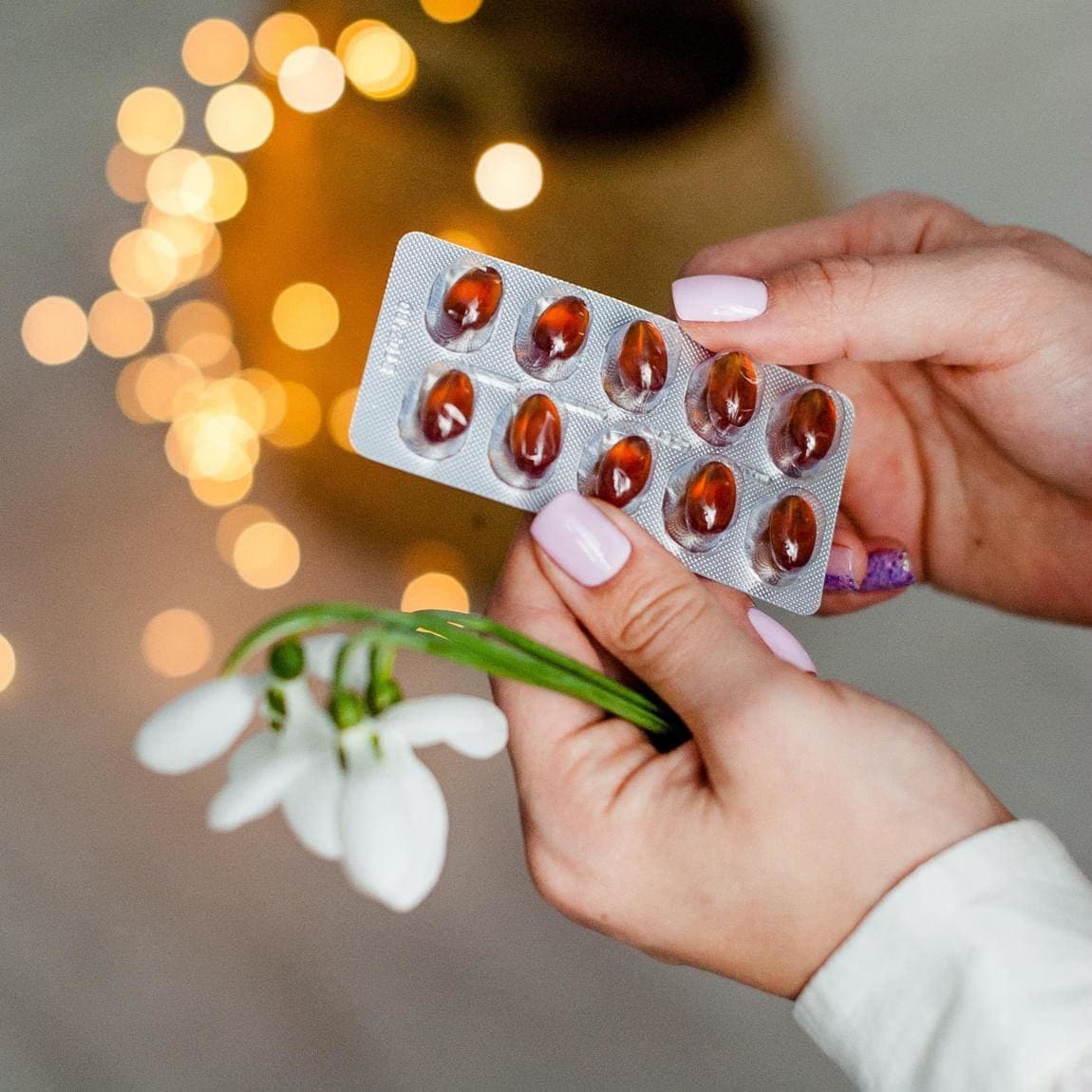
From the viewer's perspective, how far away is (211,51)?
1.23 meters

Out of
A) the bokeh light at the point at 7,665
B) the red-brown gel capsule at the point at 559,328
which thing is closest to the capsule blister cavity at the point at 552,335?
the red-brown gel capsule at the point at 559,328

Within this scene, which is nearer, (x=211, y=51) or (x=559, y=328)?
(x=559, y=328)

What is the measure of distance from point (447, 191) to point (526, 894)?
0.73 m

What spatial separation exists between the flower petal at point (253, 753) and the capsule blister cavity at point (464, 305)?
32 centimetres

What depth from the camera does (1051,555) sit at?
0.89 m

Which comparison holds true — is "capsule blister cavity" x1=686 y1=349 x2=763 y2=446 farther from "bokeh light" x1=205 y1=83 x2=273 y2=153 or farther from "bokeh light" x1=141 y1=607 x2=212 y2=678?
"bokeh light" x1=205 y1=83 x2=273 y2=153

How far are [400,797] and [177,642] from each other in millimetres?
813

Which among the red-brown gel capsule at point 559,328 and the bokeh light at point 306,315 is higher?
the bokeh light at point 306,315

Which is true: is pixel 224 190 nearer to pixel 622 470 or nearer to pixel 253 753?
pixel 622 470

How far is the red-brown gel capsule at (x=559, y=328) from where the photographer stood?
0.66m

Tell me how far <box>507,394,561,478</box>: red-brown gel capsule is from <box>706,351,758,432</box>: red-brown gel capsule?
105mm

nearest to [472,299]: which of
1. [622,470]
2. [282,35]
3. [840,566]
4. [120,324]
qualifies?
[622,470]

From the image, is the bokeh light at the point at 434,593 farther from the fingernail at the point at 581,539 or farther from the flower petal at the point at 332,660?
the flower petal at the point at 332,660

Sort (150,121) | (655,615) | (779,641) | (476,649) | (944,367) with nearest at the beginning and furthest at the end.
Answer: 1. (476,649)
2. (655,615)
3. (779,641)
4. (944,367)
5. (150,121)
